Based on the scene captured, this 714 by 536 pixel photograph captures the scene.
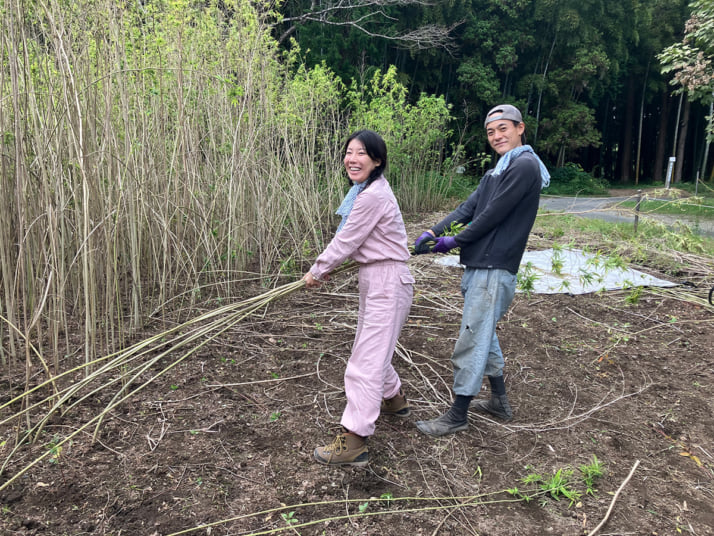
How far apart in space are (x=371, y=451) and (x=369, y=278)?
0.63 metres

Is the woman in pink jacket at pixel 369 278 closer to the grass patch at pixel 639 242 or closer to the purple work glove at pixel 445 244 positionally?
the purple work glove at pixel 445 244

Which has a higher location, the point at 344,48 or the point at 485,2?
the point at 485,2

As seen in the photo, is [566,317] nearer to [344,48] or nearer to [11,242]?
[11,242]

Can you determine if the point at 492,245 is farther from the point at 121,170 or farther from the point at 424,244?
the point at 121,170

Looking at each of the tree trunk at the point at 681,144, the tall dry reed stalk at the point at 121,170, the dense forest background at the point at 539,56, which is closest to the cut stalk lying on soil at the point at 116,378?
the tall dry reed stalk at the point at 121,170

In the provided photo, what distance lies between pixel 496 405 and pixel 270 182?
2135 millimetres

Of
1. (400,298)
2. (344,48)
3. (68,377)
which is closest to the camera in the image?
(400,298)

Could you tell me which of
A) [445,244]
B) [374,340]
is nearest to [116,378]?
[374,340]

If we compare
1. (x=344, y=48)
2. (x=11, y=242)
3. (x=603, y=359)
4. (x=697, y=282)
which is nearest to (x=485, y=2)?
(x=344, y=48)

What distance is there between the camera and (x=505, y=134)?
1755 millimetres

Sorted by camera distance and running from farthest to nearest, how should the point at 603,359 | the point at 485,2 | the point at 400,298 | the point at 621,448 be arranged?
the point at 485,2 < the point at 603,359 < the point at 621,448 < the point at 400,298

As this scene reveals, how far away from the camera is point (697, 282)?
3.85 m

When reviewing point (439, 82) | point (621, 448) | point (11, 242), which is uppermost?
point (439, 82)

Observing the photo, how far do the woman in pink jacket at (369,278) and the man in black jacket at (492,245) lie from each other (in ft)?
0.83
